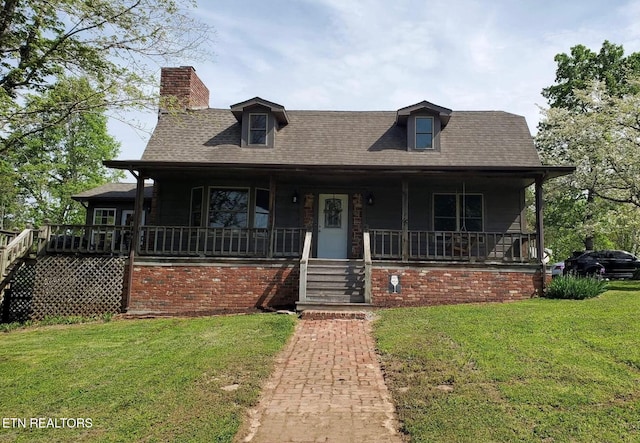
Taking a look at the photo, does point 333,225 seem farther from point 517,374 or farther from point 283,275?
point 517,374

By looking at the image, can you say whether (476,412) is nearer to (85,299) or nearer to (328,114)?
(85,299)

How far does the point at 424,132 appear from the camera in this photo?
13750mm

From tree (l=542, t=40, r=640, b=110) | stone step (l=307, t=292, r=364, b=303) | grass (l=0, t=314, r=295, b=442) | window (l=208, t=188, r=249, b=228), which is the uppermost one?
tree (l=542, t=40, r=640, b=110)

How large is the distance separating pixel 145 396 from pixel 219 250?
791 cm

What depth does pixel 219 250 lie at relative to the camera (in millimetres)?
12969

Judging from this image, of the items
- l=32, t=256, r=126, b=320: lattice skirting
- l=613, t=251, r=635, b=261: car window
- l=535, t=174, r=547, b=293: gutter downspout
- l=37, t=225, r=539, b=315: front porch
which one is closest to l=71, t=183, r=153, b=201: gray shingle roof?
l=37, t=225, r=539, b=315: front porch

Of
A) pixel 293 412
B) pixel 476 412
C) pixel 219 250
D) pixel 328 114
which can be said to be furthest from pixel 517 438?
pixel 328 114

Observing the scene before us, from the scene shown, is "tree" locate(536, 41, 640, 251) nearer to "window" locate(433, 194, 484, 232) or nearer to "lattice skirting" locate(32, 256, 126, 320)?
"window" locate(433, 194, 484, 232)

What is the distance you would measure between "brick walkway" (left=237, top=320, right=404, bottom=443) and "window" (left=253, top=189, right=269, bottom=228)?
5.99 meters

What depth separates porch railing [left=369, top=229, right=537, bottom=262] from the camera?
38.7ft

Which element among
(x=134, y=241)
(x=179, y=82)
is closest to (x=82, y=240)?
(x=134, y=241)

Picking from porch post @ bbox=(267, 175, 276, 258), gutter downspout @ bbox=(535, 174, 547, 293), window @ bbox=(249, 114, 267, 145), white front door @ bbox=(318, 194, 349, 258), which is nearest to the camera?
gutter downspout @ bbox=(535, 174, 547, 293)

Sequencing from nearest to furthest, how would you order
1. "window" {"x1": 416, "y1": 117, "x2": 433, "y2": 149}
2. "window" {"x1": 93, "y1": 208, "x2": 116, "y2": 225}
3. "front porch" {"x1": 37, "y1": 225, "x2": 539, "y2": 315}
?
"front porch" {"x1": 37, "y1": 225, "x2": 539, "y2": 315} → "window" {"x1": 416, "y1": 117, "x2": 433, "y2": 149} → "window" {"x1": 93, "y1": 208, "x2": 116, "y2": 225}

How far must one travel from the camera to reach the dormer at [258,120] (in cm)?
1379
